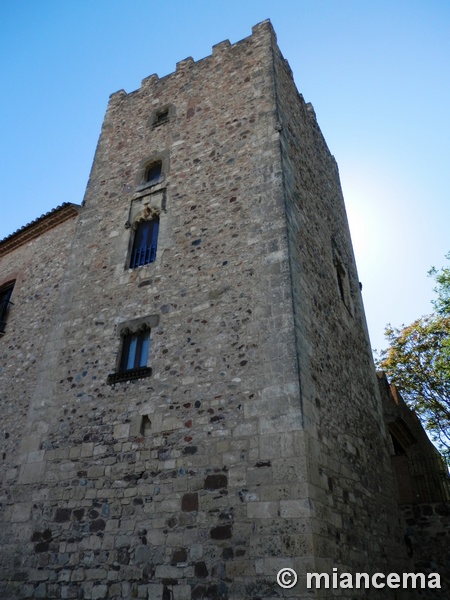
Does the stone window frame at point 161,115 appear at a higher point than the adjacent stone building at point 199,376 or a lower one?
higher

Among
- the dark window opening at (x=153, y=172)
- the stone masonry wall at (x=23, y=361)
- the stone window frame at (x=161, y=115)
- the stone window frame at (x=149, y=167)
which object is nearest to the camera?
the stone masonry wall at (x=23, y=361)

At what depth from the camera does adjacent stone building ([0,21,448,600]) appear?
17.9 ft

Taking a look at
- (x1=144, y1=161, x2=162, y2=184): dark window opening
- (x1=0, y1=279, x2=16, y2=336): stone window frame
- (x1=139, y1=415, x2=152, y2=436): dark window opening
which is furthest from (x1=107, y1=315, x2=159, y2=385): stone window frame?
(x1=0, y1=279, x2=16, y2=336): stone window frame

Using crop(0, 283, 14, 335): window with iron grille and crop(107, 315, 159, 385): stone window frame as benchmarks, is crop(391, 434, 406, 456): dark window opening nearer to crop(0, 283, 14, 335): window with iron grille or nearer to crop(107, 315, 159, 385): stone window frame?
crop(107, 315, 159, 385): stone window frame

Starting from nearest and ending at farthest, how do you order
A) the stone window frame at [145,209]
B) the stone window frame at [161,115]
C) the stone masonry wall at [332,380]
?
the stone masonry wall at [332,380] → the stone window frame at [145,209] → the stone window frame at [161,115]

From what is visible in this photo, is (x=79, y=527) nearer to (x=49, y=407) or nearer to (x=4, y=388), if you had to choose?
(x=49, y=407)

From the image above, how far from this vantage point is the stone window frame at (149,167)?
9535 mm

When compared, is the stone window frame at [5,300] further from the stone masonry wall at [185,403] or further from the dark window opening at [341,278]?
the dark window opening at [341,278]

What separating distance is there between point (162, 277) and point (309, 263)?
2604 millimetres

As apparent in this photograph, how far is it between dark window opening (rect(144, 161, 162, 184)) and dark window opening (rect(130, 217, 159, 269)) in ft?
4.15

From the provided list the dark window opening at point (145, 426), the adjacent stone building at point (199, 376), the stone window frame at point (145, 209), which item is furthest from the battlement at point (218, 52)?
the dark window opening at point (145, 426)

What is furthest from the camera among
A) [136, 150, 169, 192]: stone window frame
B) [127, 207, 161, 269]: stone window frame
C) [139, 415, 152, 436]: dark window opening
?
[136, 150, 169, 192]: stone window frame

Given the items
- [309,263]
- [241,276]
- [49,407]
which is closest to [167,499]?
[49,407]

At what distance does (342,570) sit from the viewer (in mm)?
5520
